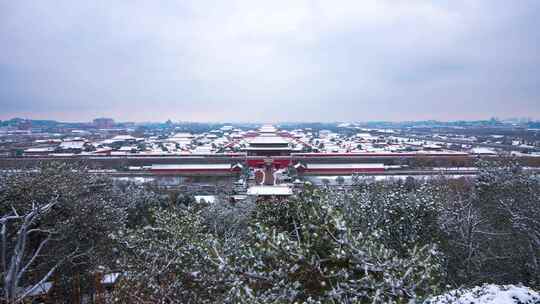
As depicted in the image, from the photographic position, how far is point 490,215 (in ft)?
20.7

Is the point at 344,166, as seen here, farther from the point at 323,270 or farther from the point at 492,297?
the point at 492,297

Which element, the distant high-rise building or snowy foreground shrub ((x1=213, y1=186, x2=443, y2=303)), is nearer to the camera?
snowy foreground shrub ((x1=213, y1=186, x2=443, y2=303))

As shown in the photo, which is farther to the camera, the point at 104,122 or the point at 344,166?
the point at 104,122

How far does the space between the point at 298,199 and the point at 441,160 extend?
20971mm

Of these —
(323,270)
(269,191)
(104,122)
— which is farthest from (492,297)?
(104,122)

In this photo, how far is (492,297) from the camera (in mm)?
2605

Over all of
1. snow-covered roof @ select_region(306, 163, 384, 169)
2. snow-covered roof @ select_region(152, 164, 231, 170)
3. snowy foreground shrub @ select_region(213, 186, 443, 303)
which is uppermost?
snowy foreground shrub @ select_region(213, 186, 443, 303)

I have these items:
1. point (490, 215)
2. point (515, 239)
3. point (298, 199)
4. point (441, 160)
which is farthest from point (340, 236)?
point (441, 160)

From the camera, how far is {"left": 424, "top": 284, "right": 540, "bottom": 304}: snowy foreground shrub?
2527mm

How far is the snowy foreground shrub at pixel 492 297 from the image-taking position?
253cm

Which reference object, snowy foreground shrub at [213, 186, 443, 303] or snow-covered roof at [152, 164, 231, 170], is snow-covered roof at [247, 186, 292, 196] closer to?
snow-covered roof at [152, 164, 231, 170]

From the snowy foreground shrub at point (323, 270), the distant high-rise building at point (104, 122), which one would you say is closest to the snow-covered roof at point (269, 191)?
the snowy foreground shrub at point (323, 270)

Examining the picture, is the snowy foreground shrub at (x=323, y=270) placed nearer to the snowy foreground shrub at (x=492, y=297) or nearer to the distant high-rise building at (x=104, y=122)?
the snowy foreground shrub at (x=492, y=297)

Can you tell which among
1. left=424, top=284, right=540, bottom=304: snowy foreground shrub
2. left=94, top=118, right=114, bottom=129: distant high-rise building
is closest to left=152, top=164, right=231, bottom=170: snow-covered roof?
left=424, top=284, right=540, bottom=304: snowy foreground shrub
